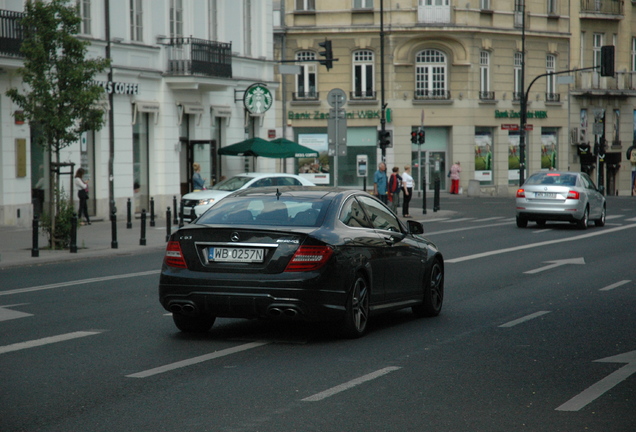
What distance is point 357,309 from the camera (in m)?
10.1

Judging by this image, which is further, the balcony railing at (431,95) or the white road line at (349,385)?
the balcony railing at (431,95)

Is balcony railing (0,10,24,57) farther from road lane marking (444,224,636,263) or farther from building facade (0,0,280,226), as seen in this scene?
road lane marking (444,224,636,263)

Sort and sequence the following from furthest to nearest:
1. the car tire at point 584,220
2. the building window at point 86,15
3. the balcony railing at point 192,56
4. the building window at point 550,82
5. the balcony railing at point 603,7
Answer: the balcony railing at point 603,7
the building window at point 550,82
the balcony railing at point 192,56
the building window at point 86,15
the car tire at point 584,220

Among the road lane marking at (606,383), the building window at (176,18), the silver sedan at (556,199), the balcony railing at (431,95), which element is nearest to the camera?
the road lane marking at (606,383)

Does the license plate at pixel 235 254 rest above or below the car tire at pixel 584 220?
above

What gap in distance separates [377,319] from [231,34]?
30272 millimetres

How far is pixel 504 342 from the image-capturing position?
32.8 ft

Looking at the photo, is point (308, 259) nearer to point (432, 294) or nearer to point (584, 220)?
point (432, 294)

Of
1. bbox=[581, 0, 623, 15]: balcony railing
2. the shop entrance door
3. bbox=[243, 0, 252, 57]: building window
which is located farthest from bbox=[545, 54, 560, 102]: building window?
the shop entrance door

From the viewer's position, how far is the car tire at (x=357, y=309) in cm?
989

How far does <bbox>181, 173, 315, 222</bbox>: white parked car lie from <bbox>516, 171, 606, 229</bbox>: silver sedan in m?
6.24

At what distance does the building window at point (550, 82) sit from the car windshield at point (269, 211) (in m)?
54.2

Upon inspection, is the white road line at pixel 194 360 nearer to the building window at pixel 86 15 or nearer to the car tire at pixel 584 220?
the car tire at pixel 584 220

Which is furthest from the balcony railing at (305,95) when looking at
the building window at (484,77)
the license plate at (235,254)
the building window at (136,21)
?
the license plate at (235,254)
